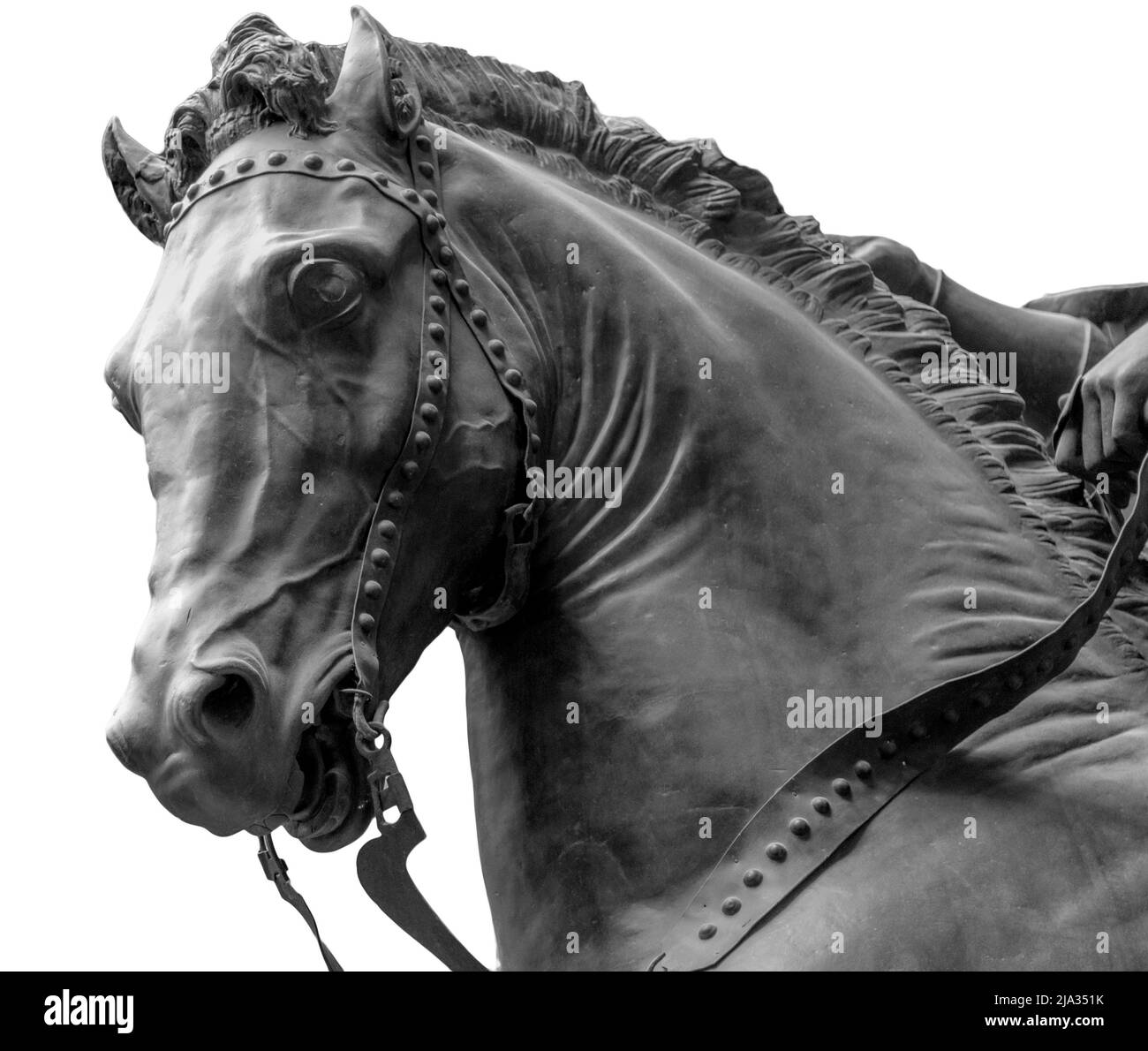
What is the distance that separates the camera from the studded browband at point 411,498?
3.46 m

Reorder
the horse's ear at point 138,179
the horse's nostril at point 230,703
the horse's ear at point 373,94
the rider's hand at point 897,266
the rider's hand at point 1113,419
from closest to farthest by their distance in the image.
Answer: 1. the horse's nostril at point 230,703
2. the rider's hand at point 1113,419
3. the horse's ear at point 373,94
4. the horse's ear at point 138,179
5. the rider's hand at point 897,266

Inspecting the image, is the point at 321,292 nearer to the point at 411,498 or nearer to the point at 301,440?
the point at 301,440

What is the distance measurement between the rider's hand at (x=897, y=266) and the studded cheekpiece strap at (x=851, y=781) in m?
1.00

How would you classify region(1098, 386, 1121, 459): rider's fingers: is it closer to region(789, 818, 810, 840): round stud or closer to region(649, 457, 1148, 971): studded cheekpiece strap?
region(649, 457, 1148, 971): studded cheekpiece strap

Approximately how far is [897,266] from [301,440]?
1404 mm

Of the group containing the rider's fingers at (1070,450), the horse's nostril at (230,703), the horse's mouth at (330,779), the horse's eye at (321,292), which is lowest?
the horse's mouth at (330,779)

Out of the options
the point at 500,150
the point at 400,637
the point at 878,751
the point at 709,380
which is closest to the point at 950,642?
the point at 878,751

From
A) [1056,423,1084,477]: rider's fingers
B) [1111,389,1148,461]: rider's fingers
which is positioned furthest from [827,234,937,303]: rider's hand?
[1111,389,1148,461]: rider's fingers

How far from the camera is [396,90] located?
12.3ft

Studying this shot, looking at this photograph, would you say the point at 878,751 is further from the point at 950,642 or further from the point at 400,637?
the point at 400,637

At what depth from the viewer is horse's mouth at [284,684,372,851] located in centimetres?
345

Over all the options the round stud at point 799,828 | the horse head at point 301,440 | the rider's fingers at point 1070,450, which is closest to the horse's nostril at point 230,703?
the horse head at point 301,440

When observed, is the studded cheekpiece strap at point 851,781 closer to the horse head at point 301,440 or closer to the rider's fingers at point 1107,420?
the rider's fingers at point 1107,420
